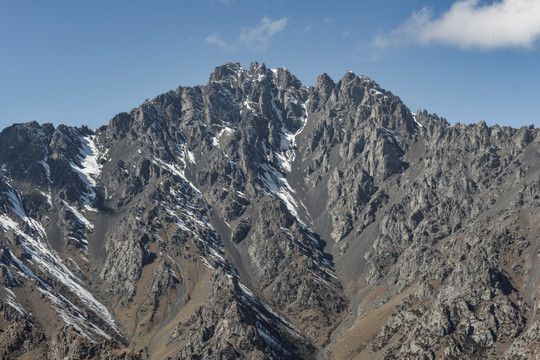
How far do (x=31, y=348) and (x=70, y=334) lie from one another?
12553 mm

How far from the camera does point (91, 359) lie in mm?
125375

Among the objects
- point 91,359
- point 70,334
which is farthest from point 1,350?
point 91,359

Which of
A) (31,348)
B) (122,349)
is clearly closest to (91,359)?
(122,349)

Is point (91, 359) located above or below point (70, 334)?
below

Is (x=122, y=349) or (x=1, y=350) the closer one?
(x=122, y=349)

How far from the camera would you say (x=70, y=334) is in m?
136

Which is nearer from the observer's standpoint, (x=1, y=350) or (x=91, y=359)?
(x=91, y=359)

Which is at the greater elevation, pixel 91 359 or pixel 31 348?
pixel 31 348

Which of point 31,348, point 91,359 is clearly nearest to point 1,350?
point 31,348

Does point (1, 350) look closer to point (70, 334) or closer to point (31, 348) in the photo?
point (31, 348)

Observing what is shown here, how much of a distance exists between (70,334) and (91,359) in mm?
13892

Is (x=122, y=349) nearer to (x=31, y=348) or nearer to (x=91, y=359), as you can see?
(x=91, y=359)

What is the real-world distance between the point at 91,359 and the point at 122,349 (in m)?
7.22

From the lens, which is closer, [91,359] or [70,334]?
[91,359]
